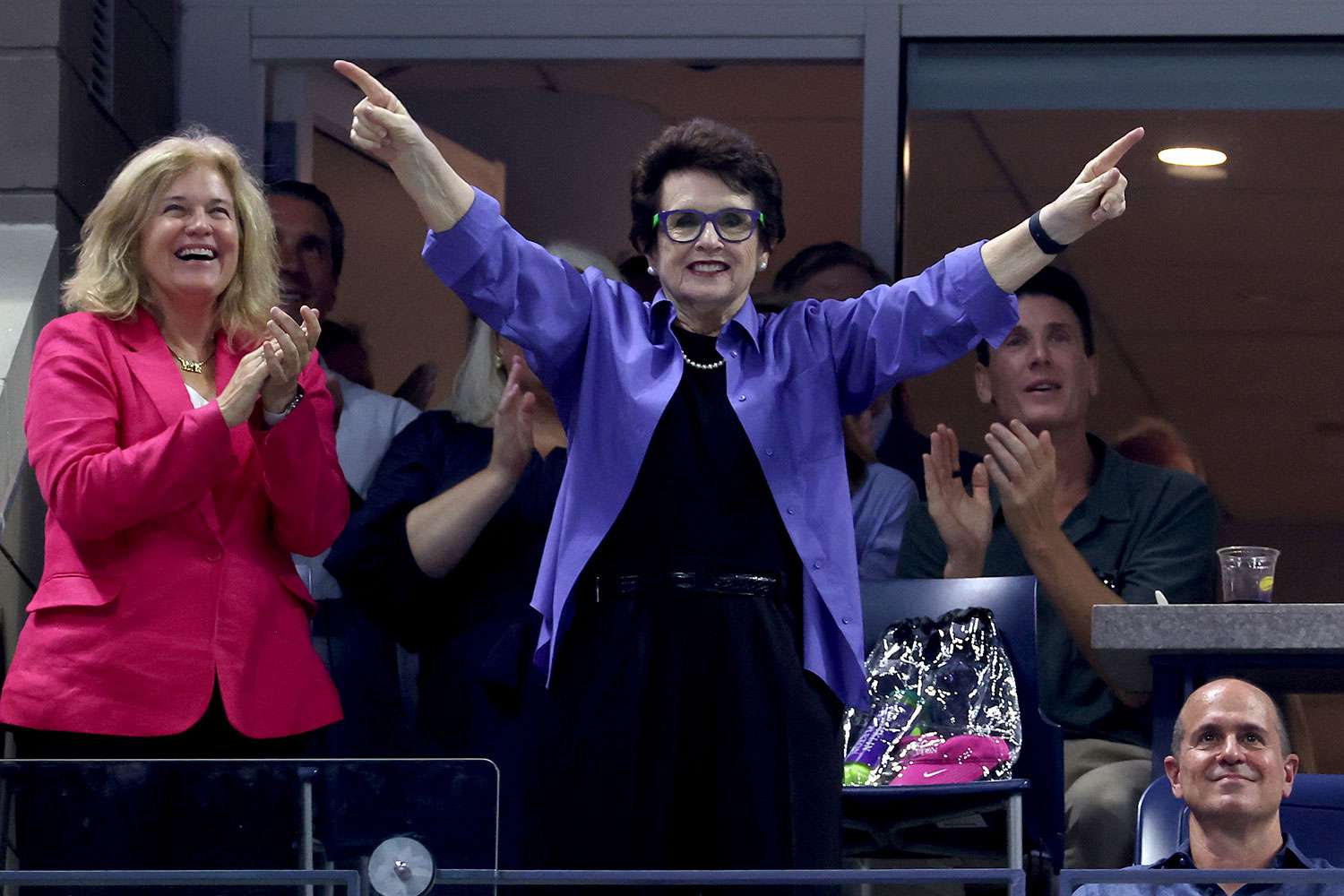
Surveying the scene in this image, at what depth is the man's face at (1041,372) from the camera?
17.1 feet

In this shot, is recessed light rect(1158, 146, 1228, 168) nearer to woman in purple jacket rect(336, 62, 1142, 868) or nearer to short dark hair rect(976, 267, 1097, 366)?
short dark hair rect(976, 267, 1097, 366)

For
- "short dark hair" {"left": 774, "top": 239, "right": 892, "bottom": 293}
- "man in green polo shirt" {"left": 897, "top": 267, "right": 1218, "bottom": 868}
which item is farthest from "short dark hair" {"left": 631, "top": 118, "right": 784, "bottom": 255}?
"short dark hair" {"left": 774, "top": 239, "right": 892, "bottom": 293}

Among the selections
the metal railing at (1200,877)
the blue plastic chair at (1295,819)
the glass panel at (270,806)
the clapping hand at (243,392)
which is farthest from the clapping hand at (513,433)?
→ the metal railing at (1200,877)

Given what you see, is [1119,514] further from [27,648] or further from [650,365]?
[27,648]

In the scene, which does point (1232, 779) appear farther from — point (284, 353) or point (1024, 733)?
point (284, 353)

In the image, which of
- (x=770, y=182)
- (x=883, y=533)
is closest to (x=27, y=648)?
(x=770, y=182)

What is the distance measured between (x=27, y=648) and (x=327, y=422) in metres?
0.63

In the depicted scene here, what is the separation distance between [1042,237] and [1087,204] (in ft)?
0.28

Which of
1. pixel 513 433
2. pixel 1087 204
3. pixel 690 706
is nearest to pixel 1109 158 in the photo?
pixel 1087 204

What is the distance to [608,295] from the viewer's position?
3.41 metres

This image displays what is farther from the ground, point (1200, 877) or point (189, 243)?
point (189, 243)

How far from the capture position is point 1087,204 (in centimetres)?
328

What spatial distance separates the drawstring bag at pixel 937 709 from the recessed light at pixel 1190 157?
1657mm

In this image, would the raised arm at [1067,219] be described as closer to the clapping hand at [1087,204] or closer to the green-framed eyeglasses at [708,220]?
the clapping hand at [1087,204]
